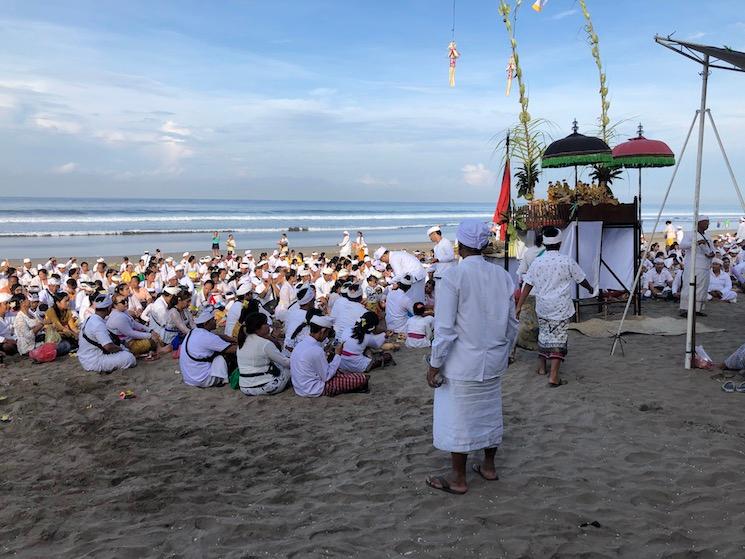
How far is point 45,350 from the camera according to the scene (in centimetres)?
823

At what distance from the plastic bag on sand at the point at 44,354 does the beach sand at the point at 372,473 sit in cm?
147

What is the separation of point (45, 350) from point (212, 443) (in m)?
4.48

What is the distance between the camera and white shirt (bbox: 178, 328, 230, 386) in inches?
268

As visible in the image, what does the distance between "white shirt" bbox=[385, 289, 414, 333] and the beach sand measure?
2.46 metres

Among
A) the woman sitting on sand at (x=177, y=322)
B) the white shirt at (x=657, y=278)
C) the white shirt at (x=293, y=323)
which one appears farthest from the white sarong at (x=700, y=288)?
the woman sitting on sand at (x=177, y=322)

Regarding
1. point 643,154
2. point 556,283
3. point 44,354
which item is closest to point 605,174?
point 643,154

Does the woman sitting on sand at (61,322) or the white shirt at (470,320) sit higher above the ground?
the white shirt at (470,320)

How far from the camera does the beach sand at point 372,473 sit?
3277 mm

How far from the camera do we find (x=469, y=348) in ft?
12.0

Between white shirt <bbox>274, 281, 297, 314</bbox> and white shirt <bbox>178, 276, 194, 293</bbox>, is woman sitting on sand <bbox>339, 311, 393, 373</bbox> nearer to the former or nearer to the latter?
white shirt <bbox>274, 281, 297, 314</bbox>

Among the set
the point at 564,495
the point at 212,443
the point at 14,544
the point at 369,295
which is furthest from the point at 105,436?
the point at 369,295

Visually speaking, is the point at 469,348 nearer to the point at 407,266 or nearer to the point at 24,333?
the point at 407,266

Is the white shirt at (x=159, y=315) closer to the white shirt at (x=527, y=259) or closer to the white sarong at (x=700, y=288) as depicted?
the white shirt at (x=527, y=259)

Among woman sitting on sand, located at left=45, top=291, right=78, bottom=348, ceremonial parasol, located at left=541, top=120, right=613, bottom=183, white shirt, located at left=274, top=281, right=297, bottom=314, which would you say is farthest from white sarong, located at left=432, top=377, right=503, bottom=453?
woman sitting on sand, located at left=45, top=291, right=78, bottom=348
